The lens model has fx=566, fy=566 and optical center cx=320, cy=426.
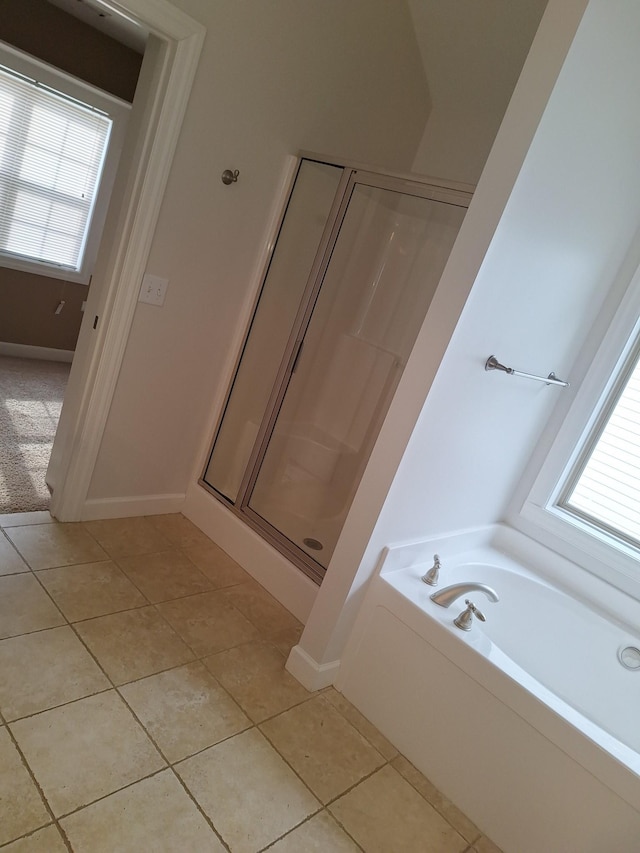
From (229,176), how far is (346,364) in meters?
0.92

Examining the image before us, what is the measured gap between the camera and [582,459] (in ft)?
8.00

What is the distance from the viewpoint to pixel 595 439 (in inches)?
94.7

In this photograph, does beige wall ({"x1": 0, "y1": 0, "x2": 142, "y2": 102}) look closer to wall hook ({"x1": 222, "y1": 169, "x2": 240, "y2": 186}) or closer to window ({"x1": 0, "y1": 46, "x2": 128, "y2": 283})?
window ({"x1": 0, "y1": 46, "x2": 128, "y2": 283})

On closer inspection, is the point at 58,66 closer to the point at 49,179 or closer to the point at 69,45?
the point at 69,45

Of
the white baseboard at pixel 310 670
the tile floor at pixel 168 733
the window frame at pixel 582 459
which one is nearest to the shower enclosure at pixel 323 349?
the white baseboard at pixel 310 670

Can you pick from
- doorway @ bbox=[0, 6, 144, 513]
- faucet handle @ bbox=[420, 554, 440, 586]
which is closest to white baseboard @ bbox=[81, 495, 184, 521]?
doorway @ bbox=[0, 6, 144, 513]

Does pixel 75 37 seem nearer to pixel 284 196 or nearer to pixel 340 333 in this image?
pixel 284 196

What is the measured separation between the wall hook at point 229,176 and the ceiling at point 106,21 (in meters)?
1.84

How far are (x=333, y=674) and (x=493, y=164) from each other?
1.74m

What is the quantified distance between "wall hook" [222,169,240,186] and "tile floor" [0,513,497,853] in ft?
5.24

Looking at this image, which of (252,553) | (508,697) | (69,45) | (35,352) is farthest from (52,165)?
(508,697)

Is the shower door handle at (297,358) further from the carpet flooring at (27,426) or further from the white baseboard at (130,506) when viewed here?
the carpet flooring at (27,426)

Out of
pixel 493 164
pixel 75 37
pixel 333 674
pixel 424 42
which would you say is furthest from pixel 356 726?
pixel 75 37

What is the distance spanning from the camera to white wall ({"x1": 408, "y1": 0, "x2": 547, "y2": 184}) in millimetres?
2252
